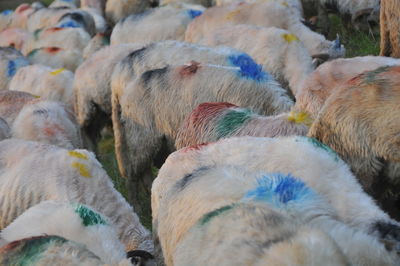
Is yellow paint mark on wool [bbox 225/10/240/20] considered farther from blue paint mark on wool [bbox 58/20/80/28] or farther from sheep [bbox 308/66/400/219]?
sheep [bbox 308/66/400/219]

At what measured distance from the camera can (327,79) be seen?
5820 millimetres

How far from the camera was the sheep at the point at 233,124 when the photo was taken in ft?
17.7

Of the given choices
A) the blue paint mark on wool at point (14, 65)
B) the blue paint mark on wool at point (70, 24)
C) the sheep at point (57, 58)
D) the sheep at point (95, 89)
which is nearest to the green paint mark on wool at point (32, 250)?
the sheep at point (95, 89)

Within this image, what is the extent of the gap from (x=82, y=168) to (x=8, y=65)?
194 inches

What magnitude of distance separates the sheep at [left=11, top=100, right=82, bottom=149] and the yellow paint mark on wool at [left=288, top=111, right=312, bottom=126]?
231 cm

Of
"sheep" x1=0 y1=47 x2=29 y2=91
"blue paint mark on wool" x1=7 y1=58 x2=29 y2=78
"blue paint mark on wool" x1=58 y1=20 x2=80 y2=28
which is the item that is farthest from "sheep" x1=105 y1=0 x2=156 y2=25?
"blue paint mark on wool" x1=7 y1=58 x2=29 y2=78

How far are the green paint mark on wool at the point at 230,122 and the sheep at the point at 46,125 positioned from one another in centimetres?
194

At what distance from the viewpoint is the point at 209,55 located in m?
7.16

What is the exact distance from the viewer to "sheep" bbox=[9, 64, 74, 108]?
349 inches

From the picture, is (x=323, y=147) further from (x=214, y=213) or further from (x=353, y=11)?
(x=353, y=11)

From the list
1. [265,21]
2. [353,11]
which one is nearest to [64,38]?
[265,21]

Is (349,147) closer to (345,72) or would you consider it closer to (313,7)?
(345,72)

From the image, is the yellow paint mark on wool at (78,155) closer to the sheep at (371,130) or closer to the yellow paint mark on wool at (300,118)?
the yellow paint mark on wool at (300,118)

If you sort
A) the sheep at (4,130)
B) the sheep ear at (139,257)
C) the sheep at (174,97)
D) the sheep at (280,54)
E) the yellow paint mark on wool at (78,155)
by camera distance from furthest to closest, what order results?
the sheep at (280,54)
the sheep at (4,130)
the sheep at (174,97)
the yellow paint mark on wool at (78,155)
the sheep ear at (139,257)
